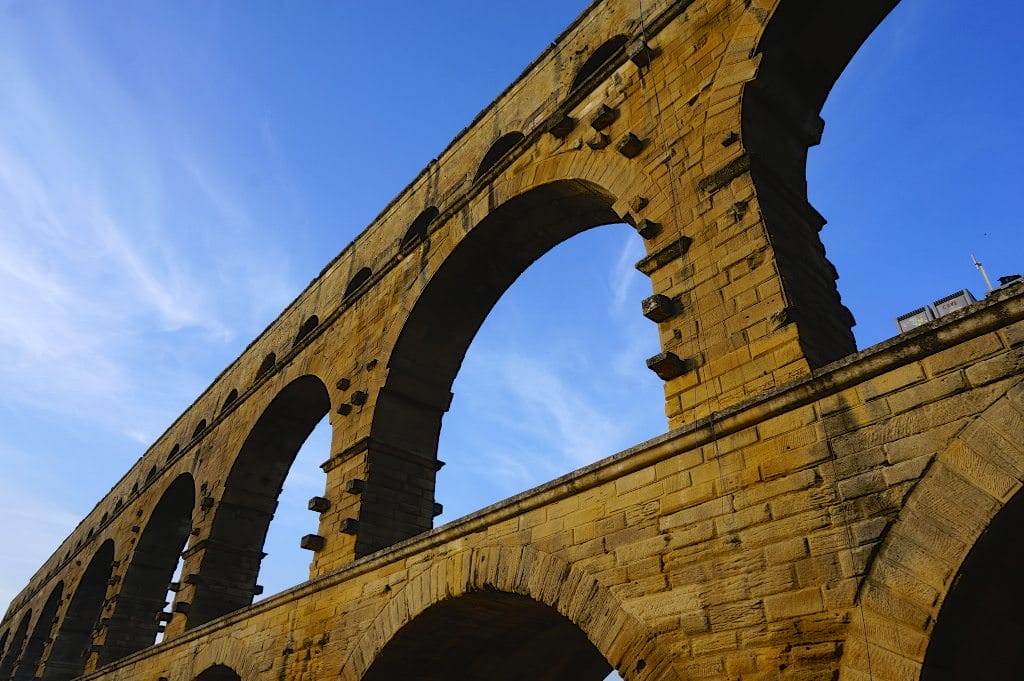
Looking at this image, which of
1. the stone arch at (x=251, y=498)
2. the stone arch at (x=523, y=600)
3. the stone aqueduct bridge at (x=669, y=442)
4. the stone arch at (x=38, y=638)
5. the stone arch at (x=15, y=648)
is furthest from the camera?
the stone arch at (x=15, y=648)

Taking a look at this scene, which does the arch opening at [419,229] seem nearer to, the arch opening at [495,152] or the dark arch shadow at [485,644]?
the arch opening at [495,152]

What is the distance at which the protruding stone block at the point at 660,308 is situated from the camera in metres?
5.83

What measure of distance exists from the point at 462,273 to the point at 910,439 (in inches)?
276

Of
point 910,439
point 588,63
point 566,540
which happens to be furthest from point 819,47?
point 566,540

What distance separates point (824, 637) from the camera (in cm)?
372

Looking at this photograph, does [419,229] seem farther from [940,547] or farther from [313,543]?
[940,547]

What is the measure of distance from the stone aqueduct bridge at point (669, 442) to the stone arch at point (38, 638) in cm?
1288

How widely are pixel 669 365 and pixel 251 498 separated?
10440 mm

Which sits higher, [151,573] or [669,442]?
[151,573]

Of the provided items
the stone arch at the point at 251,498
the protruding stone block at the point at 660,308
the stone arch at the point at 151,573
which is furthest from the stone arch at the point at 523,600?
the stone arch at the point at 151,573

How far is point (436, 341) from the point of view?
10297 millimetres

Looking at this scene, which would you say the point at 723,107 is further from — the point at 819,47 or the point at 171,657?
the point at 171,657

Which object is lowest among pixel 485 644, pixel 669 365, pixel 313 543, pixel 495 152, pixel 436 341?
pixel 485 644

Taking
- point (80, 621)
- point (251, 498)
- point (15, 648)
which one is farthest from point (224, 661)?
point (15, 648)
